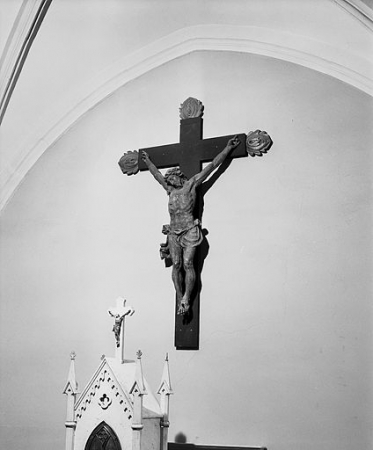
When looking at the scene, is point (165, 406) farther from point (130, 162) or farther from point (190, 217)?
point (130, 162)

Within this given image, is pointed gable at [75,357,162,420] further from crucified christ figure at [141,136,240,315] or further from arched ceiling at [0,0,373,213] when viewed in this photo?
arched ceiling at [0,0,373,213]

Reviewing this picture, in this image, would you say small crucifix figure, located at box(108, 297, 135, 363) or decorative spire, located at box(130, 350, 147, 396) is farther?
small crucifix figure, located at box(108, 297, 135, 363)

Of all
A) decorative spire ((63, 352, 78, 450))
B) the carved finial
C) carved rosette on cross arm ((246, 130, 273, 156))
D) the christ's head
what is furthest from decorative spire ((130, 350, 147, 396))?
the carved finial

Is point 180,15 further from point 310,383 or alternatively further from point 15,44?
point 310,383

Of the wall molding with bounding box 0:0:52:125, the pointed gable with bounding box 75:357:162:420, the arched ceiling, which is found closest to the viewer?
the pointed gable with bounding box 75:357:162:420

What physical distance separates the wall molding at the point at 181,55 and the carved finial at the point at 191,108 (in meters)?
0.37

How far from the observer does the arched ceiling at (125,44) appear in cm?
466

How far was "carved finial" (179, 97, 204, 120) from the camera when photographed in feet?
16.7

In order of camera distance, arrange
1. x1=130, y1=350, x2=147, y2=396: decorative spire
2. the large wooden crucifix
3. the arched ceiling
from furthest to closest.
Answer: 1. the large wooden crucifix
2. the arched ceiling
3. x1=130, y1=350, x2=147, y2=396: decorative spire

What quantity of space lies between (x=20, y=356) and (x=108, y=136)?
160cm

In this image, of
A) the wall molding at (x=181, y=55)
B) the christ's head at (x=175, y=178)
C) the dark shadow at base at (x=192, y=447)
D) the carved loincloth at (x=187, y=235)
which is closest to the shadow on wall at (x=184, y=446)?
the dark shadow at base at (x=192, y=447)

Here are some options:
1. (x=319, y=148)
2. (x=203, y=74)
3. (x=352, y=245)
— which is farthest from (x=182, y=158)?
(x=352, y=245)

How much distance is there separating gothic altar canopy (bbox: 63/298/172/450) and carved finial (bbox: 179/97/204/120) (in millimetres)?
1663

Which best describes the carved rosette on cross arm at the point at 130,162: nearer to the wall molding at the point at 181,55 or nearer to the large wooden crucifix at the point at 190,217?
the large wooden crucifix at the point at 190,217
